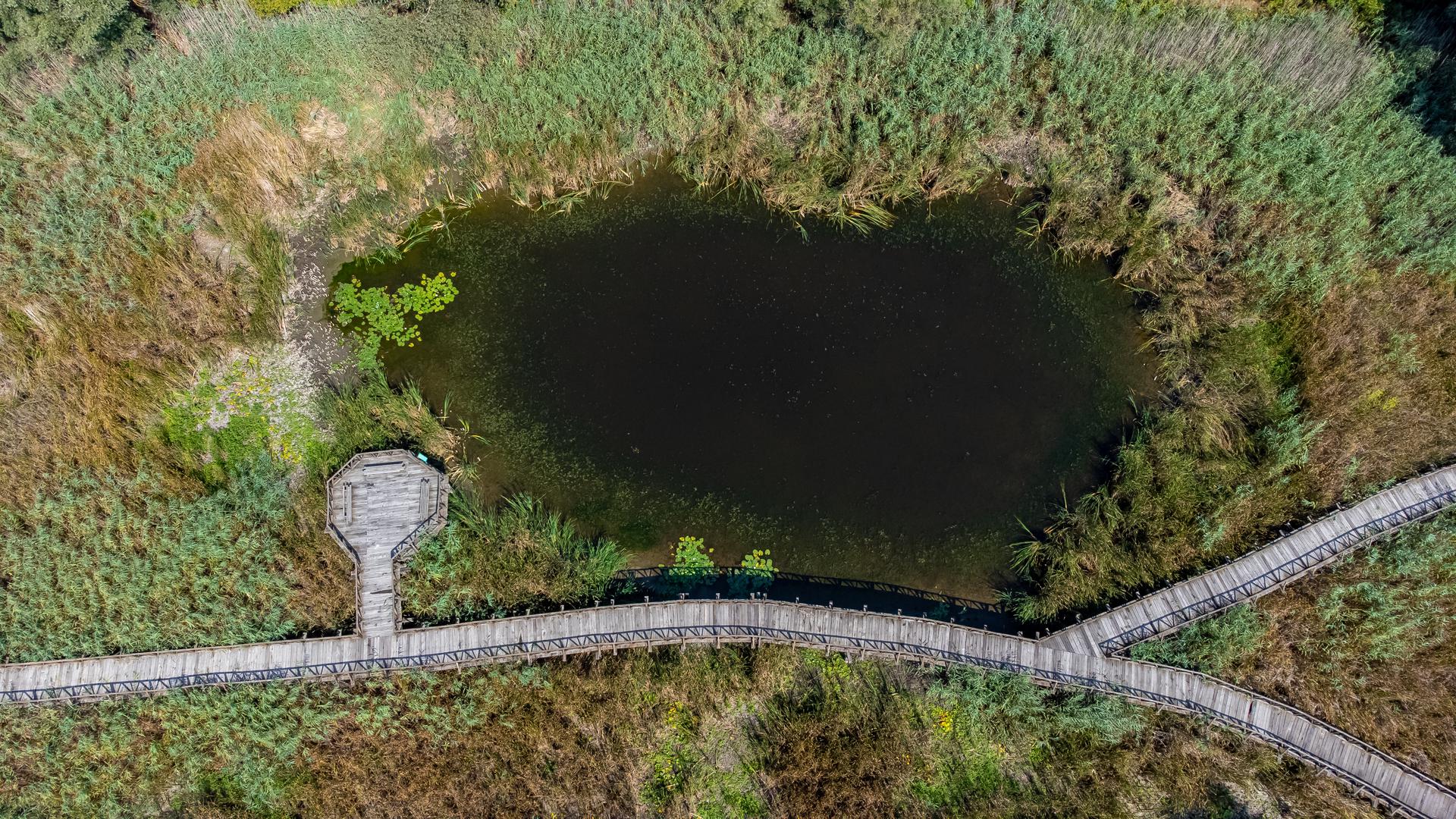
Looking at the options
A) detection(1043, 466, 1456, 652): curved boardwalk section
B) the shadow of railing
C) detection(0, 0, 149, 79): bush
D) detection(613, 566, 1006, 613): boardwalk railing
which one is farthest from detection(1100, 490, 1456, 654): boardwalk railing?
detection(0, 0, 149, 79): bush

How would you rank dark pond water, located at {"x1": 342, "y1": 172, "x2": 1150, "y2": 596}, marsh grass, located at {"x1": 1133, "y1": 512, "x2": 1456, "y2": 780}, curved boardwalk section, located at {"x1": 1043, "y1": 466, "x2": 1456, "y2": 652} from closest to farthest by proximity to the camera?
marsh grass, located at {"x1": 1133, "y1": 512, "x2": 1456, "y2": 780} < curved boardwalk section, located at {"x1": 1043, "y1": 466, "x2": 1456, "y2": 652} < dark pond water, located at {"x1": 342, "y1": 172, "x2": 1150, "y2": 596}

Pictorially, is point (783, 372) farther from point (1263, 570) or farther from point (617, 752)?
point (1263, 570)

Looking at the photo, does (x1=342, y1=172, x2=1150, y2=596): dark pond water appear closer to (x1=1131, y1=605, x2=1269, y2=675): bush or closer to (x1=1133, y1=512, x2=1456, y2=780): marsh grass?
(x1=1131, y1=605, x2=1269, y2=675): bush

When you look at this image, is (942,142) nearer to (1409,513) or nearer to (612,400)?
(612,400)

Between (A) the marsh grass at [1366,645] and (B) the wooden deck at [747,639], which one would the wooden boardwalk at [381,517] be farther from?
(A) the marsh grass at [1366,645]

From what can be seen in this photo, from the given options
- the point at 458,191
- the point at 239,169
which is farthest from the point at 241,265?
the point at 458,191

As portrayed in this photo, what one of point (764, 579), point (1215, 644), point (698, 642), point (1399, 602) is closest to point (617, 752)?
point (698, 642)

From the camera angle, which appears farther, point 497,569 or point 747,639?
point 497,569
